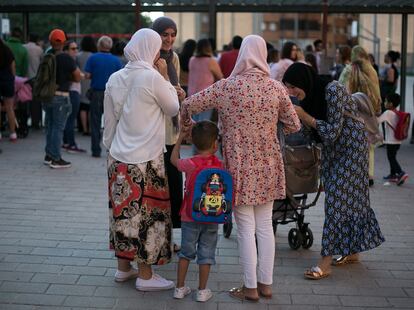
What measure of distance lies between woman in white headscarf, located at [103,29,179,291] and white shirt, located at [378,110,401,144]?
493cm

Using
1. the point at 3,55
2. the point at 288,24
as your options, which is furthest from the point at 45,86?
the point at 288,24

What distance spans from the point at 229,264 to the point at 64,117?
5.04 meters

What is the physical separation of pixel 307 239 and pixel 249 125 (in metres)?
1.81

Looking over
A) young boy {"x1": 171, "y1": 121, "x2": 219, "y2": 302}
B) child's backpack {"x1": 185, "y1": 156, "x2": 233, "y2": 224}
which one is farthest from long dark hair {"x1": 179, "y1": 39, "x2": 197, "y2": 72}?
child's backpack {"x1": 185, "y1": 156, "x2": 233, "y2": 224}

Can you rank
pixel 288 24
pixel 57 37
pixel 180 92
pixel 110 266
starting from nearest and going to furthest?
pixel 180 92 < pixel 110 266 < pixel 57 37 < pixel 288 24

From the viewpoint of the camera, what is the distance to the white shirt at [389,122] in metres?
9.34

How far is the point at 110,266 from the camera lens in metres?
5.74

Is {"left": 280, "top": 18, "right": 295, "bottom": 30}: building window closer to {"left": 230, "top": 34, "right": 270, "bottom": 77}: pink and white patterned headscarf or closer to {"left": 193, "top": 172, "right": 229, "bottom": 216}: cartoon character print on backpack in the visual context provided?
{"left": 230, "top": 34, "right": 270, "bottom": 77}: pink and white patterned headscarf

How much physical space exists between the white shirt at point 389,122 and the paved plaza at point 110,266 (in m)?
0.90

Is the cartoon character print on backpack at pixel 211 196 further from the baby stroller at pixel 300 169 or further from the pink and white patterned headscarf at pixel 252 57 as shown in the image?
the baby stroller at pixel 300 169

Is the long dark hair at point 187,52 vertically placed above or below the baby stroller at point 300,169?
above

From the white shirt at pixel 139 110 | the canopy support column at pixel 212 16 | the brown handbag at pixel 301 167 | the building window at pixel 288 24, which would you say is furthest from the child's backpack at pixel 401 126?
the building window at pixel 288 24

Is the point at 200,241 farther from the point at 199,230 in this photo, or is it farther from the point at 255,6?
the point at 255,6

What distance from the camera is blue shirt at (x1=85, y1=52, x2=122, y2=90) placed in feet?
36.0
